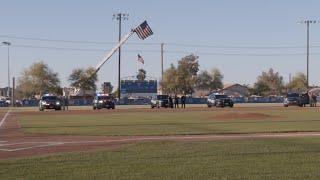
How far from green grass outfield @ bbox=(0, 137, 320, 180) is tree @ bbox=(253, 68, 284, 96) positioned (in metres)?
158

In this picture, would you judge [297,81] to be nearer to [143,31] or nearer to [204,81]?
[204,81]

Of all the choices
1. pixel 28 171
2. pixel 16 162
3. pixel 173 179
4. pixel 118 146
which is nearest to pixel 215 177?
pixel 173 179

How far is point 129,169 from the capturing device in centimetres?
1284

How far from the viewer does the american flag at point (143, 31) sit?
237ft

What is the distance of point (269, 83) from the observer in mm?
182500

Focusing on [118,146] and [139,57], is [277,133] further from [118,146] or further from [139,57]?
[139,57]

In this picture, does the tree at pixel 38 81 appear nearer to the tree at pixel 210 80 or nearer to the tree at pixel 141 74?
the tree at pixel 141 74

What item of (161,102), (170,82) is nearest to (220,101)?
(161,102)

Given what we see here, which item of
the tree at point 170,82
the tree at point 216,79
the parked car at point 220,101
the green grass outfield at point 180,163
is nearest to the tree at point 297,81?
the tree at point 216,79

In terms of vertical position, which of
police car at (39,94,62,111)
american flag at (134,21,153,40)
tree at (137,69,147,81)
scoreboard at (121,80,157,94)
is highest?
american flag at (134,21,153,40)

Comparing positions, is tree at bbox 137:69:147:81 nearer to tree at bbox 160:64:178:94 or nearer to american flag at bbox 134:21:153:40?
tree at bbox 160:64:178:94

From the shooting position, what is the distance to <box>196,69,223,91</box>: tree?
541ft

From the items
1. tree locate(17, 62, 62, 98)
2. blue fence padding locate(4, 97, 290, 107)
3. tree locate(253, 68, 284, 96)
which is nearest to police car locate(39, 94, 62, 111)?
blue fence padding locate(4, 97, 290, 107)

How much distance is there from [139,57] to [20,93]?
191 ft
